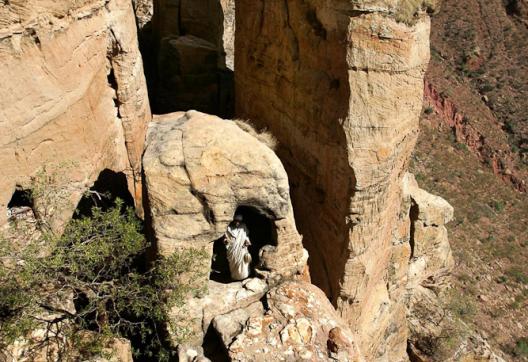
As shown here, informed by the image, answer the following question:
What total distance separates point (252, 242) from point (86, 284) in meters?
3.09

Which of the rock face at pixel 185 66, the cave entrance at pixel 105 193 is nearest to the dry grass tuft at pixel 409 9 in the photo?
the cave entrance at pixel 105 193

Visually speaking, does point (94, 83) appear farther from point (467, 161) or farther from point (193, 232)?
point (467, 161)

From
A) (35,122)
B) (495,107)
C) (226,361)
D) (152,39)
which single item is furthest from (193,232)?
(495,107)

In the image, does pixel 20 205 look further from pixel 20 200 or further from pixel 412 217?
pixel 412 217

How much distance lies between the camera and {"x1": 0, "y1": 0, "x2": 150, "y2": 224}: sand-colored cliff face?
24.2ft

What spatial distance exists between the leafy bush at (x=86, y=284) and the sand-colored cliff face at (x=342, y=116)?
3350 mm

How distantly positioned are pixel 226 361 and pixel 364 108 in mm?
4694

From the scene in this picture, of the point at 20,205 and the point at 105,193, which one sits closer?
the point at 20,205

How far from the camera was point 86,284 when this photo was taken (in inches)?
283

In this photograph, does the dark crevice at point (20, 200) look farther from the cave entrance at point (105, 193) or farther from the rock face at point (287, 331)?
the rock face at point (287, 331)

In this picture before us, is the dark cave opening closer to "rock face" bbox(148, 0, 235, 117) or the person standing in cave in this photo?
"rock face" bbox(148, 0, 235, 117)

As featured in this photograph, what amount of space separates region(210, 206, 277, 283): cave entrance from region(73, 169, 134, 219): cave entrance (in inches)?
Result: 80.5

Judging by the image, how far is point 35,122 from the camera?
782cm

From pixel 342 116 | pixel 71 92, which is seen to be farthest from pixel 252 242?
pixel 71 92
